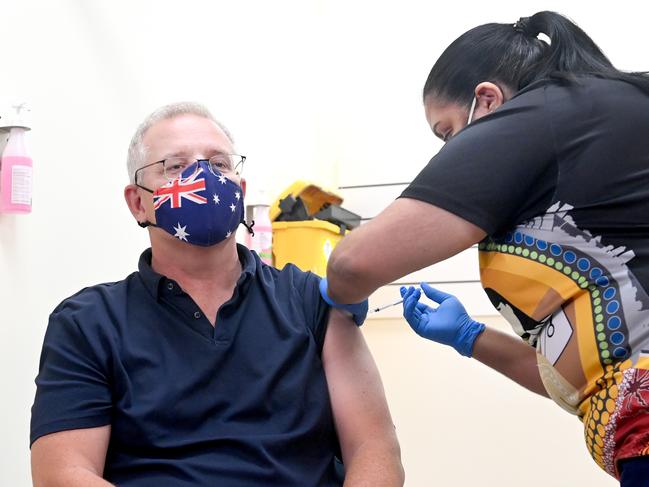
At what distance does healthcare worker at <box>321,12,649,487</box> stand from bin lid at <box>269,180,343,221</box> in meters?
2.00

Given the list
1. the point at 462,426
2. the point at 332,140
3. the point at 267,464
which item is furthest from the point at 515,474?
the point at 267,464

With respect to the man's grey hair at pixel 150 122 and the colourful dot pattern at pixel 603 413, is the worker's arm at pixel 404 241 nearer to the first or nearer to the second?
the colourful dot pattern at pixel 603 413

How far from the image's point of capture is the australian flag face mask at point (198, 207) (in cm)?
171

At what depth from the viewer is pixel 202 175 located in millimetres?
1741

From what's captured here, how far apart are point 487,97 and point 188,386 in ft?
2.78

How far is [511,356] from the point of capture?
183 cm

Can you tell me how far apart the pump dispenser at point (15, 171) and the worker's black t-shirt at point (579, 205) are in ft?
3.64

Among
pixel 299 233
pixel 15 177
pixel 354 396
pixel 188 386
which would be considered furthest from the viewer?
pixel 299 233

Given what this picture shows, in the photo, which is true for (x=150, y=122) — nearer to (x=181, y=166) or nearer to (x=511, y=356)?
(x=181, y=166)

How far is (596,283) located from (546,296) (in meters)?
0.09

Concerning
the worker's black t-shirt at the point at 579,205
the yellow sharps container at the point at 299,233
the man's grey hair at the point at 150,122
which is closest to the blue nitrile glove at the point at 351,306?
the worker's black t-shirt at the point at 579,205

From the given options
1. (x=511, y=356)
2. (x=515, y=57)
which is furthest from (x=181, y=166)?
(x=511, y=356)

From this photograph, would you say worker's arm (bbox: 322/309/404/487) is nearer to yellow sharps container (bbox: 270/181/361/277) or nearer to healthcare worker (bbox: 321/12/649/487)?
healthcare worker (bbox: 321/12/649/487)

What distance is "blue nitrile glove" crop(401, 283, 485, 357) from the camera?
1.88 m
